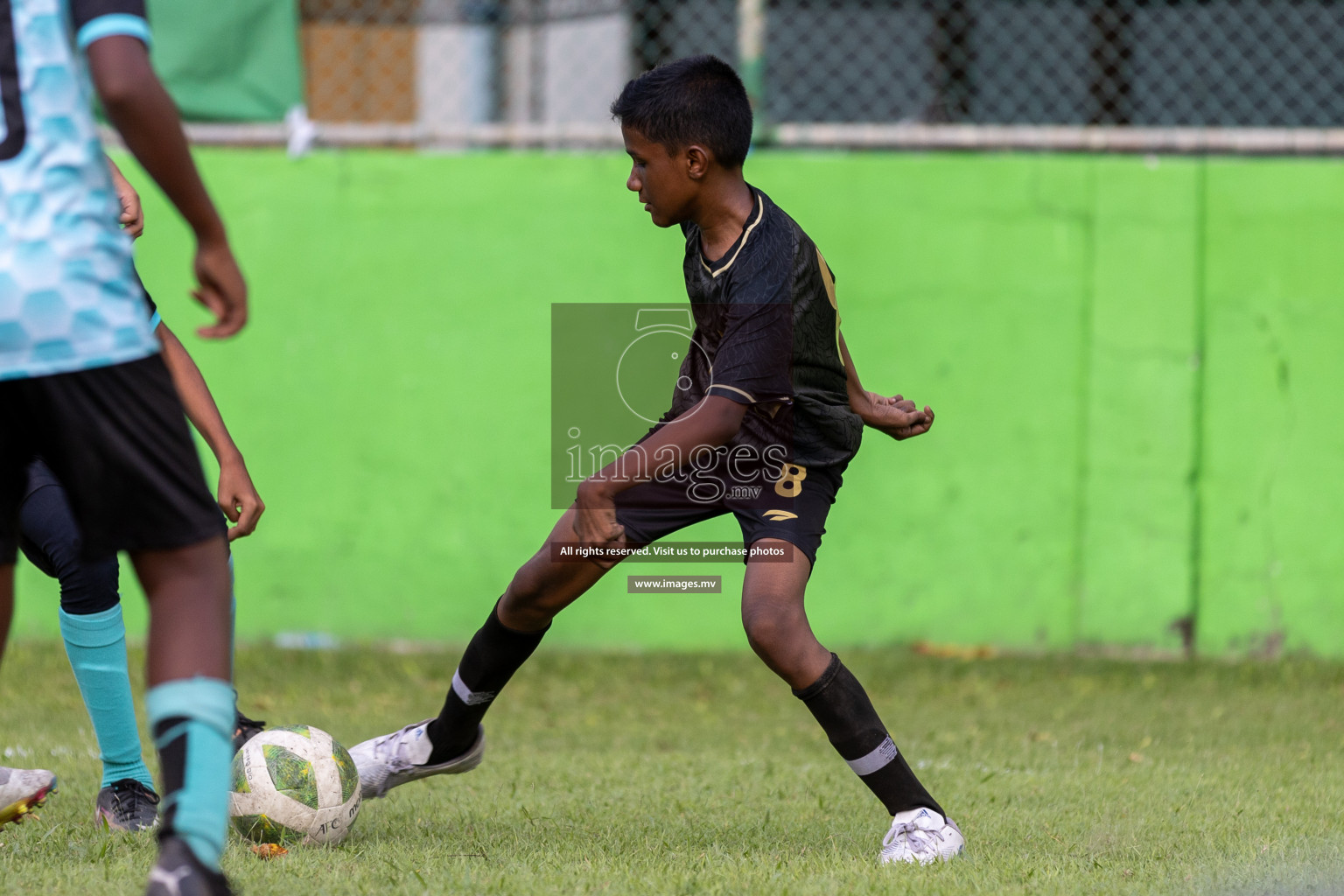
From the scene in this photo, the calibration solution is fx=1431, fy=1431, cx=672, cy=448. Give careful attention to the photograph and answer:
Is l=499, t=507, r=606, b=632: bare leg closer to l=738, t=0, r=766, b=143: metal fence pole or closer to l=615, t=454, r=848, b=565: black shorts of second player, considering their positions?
l=615, t=454, r=848, b=565: black shorts of second player

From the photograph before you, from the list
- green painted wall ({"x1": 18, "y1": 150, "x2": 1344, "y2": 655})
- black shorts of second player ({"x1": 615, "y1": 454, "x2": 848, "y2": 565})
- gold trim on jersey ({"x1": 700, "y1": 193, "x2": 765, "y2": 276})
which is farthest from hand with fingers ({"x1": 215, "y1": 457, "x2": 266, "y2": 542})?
green painted wall ({"x1": 18, "y1": 150, "x2": 1344, "y2": 655})

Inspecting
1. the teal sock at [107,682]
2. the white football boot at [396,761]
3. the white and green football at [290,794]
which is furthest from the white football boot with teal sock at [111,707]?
the white football boot at [396,761]

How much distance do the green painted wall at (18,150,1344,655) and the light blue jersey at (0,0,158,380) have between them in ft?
14.3

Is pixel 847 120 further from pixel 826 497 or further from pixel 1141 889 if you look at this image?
pixel 1141 889

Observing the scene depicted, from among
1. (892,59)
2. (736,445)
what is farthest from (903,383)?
(736,445)

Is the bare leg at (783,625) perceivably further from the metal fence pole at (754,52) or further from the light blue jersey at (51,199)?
the metal fence pole at (754,52)

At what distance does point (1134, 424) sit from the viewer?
6.44m

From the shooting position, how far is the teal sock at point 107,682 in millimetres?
3488

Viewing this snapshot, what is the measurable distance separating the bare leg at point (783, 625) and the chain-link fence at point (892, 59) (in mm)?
4197

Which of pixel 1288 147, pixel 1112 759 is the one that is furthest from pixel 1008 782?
pixel 1288 147

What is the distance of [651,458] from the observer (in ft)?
10.2

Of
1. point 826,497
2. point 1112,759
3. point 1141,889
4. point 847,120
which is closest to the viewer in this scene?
point 1141,889

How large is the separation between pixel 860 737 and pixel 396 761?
1.24 meters

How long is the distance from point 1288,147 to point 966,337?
5.69ft
